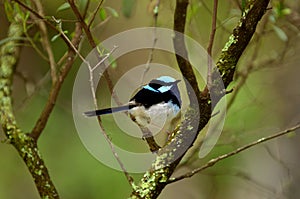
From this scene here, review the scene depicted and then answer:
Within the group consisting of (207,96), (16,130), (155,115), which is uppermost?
(16,130)

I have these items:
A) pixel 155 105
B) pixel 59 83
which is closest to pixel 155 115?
pixel 155 105

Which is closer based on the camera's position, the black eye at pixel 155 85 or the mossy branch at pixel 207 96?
the mossy branch at pixel 207 96

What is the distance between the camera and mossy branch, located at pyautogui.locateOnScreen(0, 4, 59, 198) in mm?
1221

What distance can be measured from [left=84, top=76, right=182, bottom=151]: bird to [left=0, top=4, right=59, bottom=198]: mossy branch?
0.56ft

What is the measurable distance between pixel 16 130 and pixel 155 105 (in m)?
0.36

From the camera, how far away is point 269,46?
129 inches

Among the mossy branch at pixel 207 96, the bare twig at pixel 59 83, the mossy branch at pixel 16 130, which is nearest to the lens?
the mossy branch at pixel 207 96

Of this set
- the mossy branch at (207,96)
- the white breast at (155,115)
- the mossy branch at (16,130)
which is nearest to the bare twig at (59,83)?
the mossy branch at (16,130)

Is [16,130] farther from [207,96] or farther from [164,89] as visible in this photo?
[207,96]

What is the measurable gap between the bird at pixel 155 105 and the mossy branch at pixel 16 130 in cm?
17

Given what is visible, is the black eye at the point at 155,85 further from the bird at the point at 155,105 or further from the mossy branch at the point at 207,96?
the mossy branch at the point at 207,96

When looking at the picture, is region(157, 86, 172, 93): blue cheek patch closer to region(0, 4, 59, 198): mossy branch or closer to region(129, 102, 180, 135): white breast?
region(129, 102, 180, 135): white breast

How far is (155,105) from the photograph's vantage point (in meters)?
1.37

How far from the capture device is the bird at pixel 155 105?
133 centimetres
